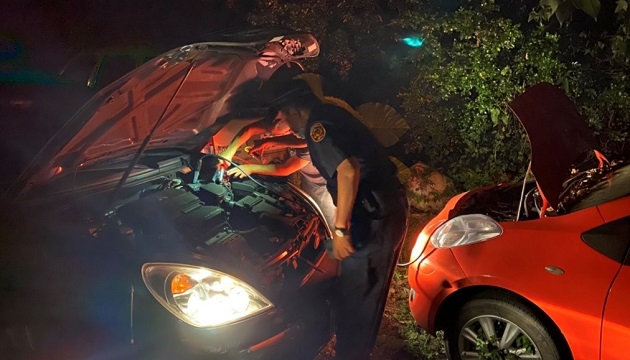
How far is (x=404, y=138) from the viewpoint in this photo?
263 inches

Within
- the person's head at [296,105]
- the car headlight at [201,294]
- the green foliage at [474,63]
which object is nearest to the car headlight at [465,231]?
the person's head at [296,105]

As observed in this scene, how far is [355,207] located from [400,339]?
0.99 meters

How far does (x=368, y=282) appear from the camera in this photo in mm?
3570

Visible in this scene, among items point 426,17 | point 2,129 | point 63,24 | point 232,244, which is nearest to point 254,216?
point 232,244

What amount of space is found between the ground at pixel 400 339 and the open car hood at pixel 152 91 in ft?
5.94

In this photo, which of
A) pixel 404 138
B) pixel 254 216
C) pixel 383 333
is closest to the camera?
pixel 254 216

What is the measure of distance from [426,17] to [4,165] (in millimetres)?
5454

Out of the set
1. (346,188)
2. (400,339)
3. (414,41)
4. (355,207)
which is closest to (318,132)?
(346,188)

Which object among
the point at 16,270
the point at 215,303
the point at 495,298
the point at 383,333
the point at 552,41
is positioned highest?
the point at 552,41

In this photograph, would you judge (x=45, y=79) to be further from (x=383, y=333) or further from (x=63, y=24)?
(x=383, y=333)

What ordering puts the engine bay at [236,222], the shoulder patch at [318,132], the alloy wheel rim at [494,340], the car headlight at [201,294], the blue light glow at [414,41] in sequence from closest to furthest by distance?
1. the car headlight at [201,294]
2. the engine bay at [236,222]
3. the alloy wheel rim at [494,340]
4. the shoulder patch at [318,132]
5. the blue light glow at [414,41]

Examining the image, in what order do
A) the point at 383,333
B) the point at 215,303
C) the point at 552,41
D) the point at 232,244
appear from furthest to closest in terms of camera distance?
the point at 552,41 → the point at 383,333 → the point at 232,244 → the point at 215,303

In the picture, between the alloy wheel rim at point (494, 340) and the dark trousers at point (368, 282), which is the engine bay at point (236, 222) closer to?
the dark trousers at point (368, 282)

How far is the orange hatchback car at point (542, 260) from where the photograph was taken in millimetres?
2625
